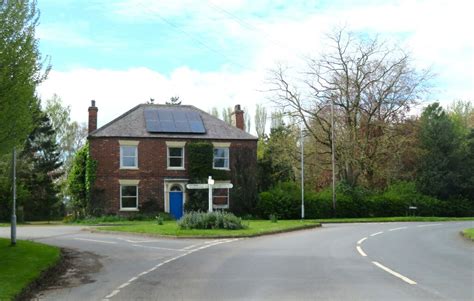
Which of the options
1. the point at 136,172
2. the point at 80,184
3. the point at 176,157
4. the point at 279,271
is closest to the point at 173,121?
the point at 176,157

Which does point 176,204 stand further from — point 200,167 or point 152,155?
point 152,155

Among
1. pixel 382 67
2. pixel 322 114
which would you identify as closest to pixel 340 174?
pixel 322 114

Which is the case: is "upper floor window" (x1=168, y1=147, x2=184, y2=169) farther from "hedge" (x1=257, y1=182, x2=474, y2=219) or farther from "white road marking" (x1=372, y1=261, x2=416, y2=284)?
"white road marking" (x1=372, y1=261, x2=416, y2=284)

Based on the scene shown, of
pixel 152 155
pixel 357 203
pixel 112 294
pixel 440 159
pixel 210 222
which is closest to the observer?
pixel 112 294

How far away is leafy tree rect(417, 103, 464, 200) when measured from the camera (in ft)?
176

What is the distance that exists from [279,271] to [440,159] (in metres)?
43.9

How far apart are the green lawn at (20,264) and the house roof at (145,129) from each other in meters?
23.7

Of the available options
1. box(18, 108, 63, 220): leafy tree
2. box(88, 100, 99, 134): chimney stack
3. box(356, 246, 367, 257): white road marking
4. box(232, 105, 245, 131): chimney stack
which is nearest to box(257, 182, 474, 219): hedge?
box(232, 105, 245, 131): chimney stack

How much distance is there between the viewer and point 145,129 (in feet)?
150

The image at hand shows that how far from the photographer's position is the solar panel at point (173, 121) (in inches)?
1810

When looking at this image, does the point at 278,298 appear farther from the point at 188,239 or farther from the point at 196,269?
the point at 188,239

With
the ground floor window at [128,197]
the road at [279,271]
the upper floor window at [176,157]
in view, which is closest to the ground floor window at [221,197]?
the upper floor window at [176,157]

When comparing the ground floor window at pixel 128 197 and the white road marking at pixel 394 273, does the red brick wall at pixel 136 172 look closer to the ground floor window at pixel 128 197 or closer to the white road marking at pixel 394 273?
the ground floor window at pixel 128 197

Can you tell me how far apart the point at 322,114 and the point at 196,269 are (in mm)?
40190
